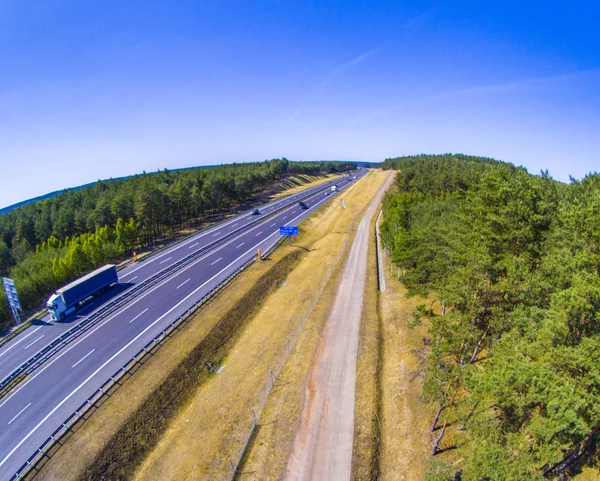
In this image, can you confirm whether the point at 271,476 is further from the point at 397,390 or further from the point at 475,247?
the point at 475,247

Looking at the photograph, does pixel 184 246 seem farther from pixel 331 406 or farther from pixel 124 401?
pixel 331 406

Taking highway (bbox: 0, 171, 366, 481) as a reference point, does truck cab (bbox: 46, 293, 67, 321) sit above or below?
above

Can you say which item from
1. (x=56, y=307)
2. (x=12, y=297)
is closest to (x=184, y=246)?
(x=56, y=307)

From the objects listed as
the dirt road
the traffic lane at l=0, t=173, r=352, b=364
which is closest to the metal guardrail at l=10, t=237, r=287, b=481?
the traffic lane at l=0, t=173, r=352, b=364

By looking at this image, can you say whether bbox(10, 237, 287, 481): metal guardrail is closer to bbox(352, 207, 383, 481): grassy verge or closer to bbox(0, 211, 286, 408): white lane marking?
bbox(0, 211, 286, 408): white lane marking

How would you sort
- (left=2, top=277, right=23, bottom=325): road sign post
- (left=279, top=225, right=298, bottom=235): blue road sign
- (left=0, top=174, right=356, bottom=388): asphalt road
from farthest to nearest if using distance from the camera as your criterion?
1. (left=279, top=225, right=298, bottom=235): blue road sign
2. (left=2, top=277, right=23, bottom=325): road sign post
3. (left=0, top=174, right=356, bottom=388): asphalt road

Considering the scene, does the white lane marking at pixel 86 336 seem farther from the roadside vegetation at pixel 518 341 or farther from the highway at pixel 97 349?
the roadside vegetation at pixel 518 341
